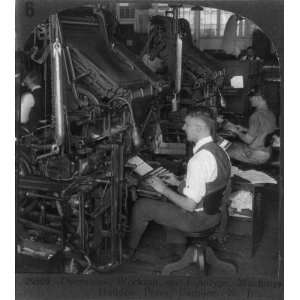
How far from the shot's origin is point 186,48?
17.4ft

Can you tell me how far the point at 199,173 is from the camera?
5.22m

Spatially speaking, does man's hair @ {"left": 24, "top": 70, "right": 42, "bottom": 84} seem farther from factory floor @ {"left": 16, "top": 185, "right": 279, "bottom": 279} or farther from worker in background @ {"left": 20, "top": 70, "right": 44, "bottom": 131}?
factory floor @ {"left": 16, "top": 185, "right": 279, "bottom": 279}

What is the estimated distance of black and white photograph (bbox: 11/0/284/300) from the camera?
5.25 m

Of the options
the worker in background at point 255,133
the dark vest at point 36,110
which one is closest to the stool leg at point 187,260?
the worker in background at point 255,133

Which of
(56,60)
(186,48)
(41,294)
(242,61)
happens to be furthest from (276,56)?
(41,294)

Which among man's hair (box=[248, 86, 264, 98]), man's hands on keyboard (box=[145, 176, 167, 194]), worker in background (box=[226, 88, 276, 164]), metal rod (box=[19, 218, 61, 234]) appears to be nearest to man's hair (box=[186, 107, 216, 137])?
worker in background (box=[226, 88, 276, 164])

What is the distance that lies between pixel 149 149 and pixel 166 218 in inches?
16.9

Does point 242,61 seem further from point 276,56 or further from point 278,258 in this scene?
point 278,258

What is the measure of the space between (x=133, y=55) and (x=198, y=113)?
527mm

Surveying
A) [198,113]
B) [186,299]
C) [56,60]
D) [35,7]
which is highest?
[35,7]

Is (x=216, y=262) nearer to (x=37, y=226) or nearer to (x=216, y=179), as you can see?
(x=216, y=179)

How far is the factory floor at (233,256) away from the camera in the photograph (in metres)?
5.34

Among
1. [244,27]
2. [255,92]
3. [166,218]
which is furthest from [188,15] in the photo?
[166,218]

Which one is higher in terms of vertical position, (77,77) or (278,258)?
(77,77)
